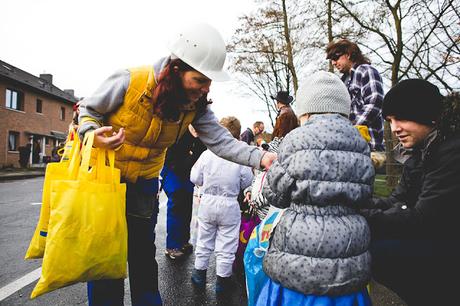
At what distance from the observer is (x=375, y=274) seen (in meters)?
2.19

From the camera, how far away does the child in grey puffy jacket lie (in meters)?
1.75

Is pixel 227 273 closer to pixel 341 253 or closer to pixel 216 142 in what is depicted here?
pixel 216 142

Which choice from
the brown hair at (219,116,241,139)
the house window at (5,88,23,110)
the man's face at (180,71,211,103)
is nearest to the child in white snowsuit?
the brown hair at (219,116,241,139)

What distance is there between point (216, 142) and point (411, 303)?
5.24ft

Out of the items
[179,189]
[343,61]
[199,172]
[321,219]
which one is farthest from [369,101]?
[179,189]

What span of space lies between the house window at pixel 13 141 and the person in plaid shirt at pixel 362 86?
106 ft

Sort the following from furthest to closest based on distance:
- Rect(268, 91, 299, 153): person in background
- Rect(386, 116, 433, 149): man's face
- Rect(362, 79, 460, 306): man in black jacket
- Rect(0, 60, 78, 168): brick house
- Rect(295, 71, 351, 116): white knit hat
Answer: Rect(0, 60, 78, 168): brick house, Rect(268, 91, 299, 153): person in background, Rect(386, 116, 433, 149): man's face, Rect(295, 71, 351, 116): white knit hat, Rect(362, 79, 460, 306): man in black jacket

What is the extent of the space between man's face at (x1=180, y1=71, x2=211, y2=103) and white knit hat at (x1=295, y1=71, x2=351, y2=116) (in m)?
0.58

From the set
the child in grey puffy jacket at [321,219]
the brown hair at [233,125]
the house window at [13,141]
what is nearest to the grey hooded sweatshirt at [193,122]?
the child in grey puffy jacket at [321,219]

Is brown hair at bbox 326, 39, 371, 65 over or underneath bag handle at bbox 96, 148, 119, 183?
over

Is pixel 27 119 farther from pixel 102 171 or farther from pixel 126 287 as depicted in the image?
pixel 102 171

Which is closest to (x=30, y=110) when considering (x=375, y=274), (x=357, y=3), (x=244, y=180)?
(x=357, y=3)

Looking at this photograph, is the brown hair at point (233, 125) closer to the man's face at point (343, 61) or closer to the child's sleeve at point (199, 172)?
the child's sleeve at point (199, 172)

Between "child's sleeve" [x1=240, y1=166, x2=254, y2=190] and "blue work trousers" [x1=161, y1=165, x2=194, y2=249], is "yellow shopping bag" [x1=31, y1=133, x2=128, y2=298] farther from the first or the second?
"blue work trousers" [x1=161, y1=165, x2=194, y2=249]
